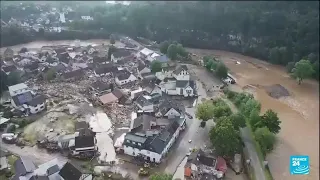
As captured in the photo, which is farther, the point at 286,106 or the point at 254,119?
the point at 286,106

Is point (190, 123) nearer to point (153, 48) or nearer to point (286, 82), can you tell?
point (286, 82)

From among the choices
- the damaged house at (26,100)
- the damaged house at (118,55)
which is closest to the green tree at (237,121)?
the damaged house at (26,100)

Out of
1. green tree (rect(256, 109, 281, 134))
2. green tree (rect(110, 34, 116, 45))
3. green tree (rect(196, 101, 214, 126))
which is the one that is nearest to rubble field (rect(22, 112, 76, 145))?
green tree (rect(196, 101, 214, 126))

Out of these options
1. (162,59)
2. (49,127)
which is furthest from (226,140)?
(162,59)

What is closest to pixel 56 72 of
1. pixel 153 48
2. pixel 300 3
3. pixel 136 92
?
pixel 136 92

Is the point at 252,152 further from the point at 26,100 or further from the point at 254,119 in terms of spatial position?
the point at 26,100

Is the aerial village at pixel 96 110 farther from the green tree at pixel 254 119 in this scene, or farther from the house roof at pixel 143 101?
the green tree at pixel 254 119
